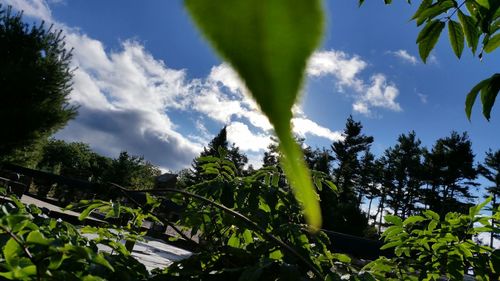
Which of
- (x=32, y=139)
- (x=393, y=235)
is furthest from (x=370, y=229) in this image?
(x=393, y=235)

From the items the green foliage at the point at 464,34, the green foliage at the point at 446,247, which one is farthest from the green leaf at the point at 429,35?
the green foliage at the point at 446,247

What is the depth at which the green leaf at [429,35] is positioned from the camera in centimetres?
85

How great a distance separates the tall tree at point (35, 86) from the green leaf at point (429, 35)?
41.6ft

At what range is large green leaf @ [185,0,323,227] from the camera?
90 millimetres

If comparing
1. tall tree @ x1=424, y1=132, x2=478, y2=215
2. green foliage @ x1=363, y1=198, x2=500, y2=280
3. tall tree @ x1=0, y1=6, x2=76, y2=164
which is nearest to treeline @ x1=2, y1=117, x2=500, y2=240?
tall tree @ x1=424, y1=132, x2=478, y2=215

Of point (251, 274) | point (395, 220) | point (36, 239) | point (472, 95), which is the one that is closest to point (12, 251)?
point (36, 239)

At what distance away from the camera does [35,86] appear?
12.3 m

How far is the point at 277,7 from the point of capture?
0.32 ft

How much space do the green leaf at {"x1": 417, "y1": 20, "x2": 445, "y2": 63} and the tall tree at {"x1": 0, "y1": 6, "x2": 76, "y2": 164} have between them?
12.7 meters

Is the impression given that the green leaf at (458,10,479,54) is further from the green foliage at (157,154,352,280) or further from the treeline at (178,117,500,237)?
the treeline at (178,117,500,237)

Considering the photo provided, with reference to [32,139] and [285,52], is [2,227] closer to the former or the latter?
[285,52]

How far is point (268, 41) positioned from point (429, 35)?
92 centimetres

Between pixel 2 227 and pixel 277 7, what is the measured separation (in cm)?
71

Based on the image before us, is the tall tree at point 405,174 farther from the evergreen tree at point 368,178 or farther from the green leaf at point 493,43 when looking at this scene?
the green leaf at point 493,43
